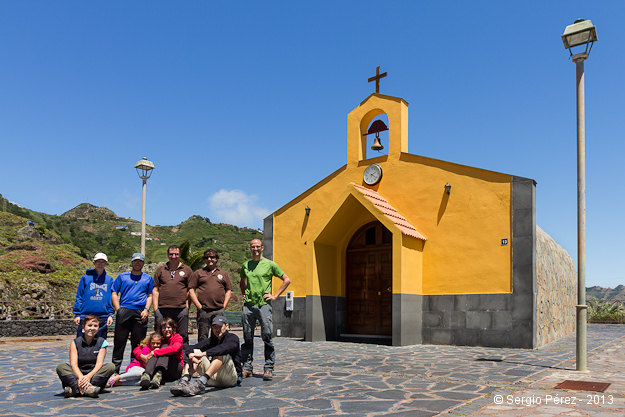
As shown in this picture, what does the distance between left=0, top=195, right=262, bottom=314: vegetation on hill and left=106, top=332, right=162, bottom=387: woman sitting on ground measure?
12.4 meters

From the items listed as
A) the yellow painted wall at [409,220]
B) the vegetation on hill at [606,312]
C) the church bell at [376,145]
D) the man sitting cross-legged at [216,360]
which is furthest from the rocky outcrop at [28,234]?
the vegetation on hill at [606,312]

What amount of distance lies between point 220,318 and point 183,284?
1097mm

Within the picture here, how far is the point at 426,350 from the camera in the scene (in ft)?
38.8

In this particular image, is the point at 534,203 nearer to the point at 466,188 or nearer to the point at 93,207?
the point at 466,188

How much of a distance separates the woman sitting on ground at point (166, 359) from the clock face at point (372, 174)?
8.69m

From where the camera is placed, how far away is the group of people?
6816 millimetres

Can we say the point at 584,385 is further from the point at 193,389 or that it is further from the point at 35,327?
the point at 35,327

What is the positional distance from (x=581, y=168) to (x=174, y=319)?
6776 millimetres

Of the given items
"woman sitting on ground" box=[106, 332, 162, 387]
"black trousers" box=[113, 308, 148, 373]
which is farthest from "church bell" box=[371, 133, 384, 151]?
"woman sitting on ground" box=[106, 332, 162, 387]

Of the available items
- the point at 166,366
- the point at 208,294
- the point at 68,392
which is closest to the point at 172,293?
the point at 208,294

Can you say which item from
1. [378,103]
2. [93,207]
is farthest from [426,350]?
[93,207]

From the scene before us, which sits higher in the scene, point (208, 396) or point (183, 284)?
point (183, 284)

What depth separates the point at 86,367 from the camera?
643cm

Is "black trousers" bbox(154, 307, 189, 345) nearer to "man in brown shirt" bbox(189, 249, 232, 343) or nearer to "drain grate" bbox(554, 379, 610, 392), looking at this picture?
→ "man in brown shirt" bbox(189, 249, 232, 343)
